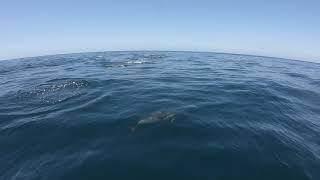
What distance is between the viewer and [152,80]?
2570 cm

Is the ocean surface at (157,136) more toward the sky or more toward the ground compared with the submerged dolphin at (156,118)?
more toward the ground

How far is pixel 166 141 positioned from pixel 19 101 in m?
12.4

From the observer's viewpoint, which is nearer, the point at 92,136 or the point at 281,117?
the point at 92,136

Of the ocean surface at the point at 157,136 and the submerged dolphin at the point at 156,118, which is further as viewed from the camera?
the submerged dolphin at the point at 156,118

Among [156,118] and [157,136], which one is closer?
[157,136]

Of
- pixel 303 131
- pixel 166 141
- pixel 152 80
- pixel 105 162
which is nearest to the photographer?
pixel 105 162

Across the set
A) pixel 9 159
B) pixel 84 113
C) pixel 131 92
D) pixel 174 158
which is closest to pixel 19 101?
pixel 84 113

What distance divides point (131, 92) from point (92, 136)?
8.65 meters

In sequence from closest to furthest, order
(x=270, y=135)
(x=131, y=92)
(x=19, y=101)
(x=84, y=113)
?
(x=270, y=135) < (x=84, y=113) < (x=19, y=101) < (x=131, y=92)

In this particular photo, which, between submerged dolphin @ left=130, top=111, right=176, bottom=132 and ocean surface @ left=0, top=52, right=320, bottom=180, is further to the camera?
submerged dolphin @ left=130, top=111, right=176, bottom=132

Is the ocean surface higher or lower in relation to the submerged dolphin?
lower

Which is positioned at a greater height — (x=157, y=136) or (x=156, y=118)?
(x=156, y=118)

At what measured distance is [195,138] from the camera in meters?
11.7

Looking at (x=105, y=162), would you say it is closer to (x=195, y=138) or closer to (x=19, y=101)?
(x=195, y=138)
